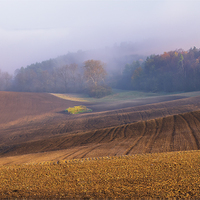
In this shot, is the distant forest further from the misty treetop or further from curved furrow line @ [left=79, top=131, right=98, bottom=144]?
curved furrow line @ [left=79, top=131, right=98, bottom=144]

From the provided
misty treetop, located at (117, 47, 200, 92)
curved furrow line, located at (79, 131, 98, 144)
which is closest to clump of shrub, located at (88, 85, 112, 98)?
misty treetop, located at (117, 47, 200, 92)

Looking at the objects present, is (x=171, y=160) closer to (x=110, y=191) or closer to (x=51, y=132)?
(x=110, y=191)

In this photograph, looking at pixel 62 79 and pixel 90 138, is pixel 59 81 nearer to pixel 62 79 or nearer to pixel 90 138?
pixel 62 79

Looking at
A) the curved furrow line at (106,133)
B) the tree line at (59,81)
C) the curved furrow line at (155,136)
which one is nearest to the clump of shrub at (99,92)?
the tree line at (59,81)

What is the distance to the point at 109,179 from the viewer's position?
16.3ft

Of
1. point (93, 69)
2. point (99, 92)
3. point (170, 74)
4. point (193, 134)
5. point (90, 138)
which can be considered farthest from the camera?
point (93, 69)

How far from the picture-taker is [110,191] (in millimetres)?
4266

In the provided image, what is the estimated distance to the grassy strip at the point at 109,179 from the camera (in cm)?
419

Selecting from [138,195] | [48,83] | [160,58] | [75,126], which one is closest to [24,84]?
[48,83]

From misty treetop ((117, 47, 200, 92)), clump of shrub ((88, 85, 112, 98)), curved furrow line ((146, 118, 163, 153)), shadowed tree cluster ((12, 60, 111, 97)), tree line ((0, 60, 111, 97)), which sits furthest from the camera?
tree line ((0, 60, 111, 97))

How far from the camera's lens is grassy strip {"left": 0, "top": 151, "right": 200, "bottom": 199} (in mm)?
4188

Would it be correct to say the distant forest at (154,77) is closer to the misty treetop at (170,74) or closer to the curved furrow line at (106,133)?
the misty treetop at (170,74)

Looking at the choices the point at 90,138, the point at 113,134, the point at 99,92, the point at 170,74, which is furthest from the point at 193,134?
the point at 170,74

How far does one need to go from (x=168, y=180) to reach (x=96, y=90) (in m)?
50.2
